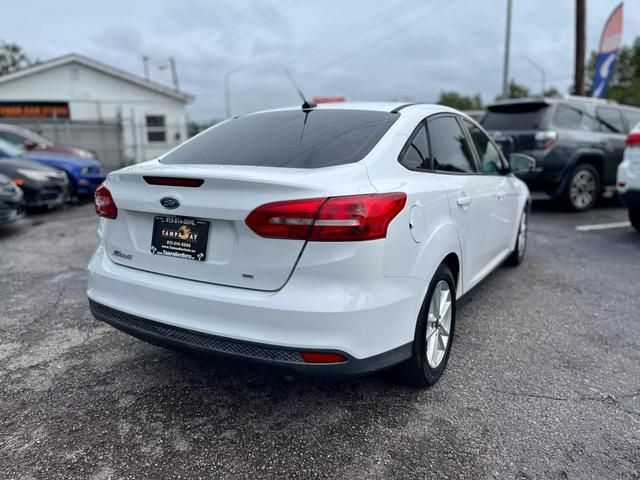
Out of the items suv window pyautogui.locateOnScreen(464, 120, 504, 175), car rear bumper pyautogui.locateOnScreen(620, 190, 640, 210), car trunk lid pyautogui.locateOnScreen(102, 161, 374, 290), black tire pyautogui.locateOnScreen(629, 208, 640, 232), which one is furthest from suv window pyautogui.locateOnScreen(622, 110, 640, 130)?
car trunk lid pyautogui.locateOnScreen(102, 161, 374, 290)

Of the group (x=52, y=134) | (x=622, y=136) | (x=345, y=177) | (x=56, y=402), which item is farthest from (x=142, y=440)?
(x=52, y=134)

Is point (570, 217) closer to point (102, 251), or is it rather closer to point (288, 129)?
point (288, 129)

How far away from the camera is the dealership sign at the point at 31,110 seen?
75.2ft

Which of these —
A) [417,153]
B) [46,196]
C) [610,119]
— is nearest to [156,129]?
[46,196]

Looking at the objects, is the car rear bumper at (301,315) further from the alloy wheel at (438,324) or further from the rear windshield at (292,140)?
the rear windshield at (292,140)

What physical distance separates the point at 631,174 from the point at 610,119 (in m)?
3.53

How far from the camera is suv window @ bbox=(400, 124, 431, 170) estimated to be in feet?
9.20

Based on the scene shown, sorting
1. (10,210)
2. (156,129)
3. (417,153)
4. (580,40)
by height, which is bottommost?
(10,210)

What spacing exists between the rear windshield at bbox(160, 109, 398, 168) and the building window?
→ 2145cm

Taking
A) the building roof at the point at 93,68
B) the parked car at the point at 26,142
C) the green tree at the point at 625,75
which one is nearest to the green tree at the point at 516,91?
the green tree at the point at 625,75

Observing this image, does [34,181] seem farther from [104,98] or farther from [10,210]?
[104,98]

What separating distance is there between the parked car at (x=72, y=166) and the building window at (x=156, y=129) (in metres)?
13.0

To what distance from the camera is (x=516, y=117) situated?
862 centimetres

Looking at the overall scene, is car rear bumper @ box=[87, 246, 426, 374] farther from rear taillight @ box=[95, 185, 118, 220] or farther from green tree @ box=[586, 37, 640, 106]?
green tree @ box=[586, 37, 640, 106]
